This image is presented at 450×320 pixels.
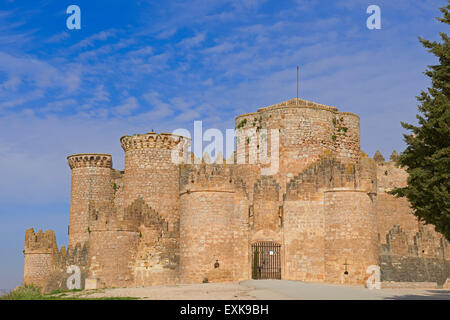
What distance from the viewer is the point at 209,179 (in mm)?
33062

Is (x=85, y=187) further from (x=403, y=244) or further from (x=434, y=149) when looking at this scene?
(x=434, y=149)

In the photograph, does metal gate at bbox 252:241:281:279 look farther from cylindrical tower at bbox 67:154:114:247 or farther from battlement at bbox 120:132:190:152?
cylindrical tower at bbox 67:154:114:247

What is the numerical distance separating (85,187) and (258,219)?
11429 mm

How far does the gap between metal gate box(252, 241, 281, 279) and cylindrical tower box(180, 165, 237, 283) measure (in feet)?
4.92

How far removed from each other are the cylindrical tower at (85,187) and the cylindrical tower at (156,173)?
2.61 metres

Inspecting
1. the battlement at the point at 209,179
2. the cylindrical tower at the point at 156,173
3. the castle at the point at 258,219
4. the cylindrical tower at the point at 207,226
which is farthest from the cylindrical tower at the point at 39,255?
the battlement at the point at 209,179

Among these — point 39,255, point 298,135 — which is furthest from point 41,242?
point 298,135

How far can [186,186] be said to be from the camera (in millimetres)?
33406

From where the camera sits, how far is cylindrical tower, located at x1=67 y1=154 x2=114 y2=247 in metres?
37.8

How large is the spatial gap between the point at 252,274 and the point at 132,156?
9.82m

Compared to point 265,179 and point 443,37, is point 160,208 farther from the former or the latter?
point 443,37

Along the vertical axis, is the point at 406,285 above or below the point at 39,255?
below

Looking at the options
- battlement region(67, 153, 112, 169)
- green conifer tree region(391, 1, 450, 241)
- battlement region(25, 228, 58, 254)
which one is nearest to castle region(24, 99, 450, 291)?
battlement region(67, 153, 112, 169)
